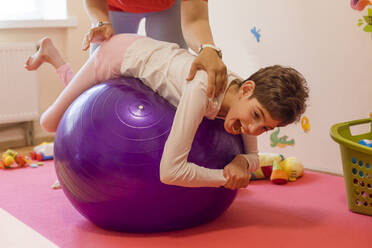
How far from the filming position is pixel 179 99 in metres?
1.84

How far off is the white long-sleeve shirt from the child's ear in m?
0.07

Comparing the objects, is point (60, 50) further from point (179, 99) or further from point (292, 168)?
point (179, 99)

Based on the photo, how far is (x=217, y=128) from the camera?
1.86 meters

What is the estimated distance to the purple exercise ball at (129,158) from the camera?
5.73 feet

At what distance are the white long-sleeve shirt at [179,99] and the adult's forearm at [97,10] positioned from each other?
0.72 feet

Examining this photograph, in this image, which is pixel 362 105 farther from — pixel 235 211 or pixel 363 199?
pixel 235 211

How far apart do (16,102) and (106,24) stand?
6.01 feet

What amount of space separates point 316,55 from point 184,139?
4.44ft

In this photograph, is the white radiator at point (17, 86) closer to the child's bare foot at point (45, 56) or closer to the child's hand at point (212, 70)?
the child's bare foot at point (45, 56)

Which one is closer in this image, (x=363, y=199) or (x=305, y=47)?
(x=363, y=199)

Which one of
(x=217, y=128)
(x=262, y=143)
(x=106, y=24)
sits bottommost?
(x=262, y=143)

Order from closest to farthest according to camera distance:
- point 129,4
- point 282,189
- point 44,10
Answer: point 129,4 < point 282,189 < point 44,10

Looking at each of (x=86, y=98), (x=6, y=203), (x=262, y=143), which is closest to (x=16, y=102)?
(x=6, y=203)

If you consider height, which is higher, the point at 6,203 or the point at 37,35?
the point at 37,35
